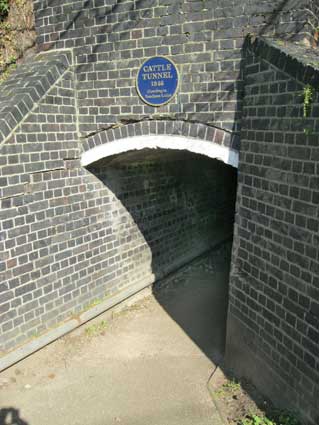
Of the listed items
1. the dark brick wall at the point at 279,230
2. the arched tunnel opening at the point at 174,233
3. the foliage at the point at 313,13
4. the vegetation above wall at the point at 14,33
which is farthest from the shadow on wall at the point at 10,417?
the foliage at the point at 313,13

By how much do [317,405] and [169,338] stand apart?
3189 millimetres

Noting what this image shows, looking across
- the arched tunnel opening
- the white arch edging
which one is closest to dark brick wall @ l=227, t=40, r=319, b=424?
the white arch edging

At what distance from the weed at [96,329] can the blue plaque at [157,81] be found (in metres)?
4.02

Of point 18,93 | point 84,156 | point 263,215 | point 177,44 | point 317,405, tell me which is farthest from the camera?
point 84,156

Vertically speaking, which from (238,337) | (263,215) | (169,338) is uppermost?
(263,215)

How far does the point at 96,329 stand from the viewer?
6824 mm

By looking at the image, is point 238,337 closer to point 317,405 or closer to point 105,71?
point 317,405

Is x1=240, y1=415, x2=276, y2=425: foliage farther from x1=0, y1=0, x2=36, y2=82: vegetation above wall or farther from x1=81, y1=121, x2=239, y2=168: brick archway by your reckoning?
x1=0, y1=0, x2=36, y2=82: vegetation above wall

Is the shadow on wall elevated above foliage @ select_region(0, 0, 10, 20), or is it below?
below

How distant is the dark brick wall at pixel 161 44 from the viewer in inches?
187

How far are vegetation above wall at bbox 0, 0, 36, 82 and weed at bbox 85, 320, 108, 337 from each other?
15.0ft

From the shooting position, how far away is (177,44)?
5176 millimetres

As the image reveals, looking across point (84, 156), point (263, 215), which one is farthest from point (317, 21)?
point (84, 156)

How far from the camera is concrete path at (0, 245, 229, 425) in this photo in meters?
4.88
